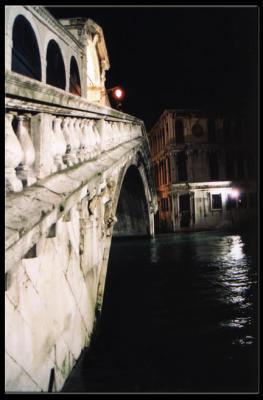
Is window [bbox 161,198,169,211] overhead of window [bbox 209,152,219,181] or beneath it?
beneath

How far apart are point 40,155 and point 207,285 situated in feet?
18.9

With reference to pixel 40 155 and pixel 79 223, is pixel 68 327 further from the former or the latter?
pixel 40 155

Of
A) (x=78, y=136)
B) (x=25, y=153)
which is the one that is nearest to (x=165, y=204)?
(x=78, y=136)

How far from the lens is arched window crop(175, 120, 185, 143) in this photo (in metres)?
27.7

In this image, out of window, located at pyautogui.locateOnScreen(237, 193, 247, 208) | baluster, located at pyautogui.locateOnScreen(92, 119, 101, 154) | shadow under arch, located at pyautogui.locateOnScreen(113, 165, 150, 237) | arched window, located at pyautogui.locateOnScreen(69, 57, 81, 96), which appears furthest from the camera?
window, located at pyautogui.locateOnScreen(237, 193, 247, 208)

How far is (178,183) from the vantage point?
89.1 ft

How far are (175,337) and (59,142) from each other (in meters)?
3.37

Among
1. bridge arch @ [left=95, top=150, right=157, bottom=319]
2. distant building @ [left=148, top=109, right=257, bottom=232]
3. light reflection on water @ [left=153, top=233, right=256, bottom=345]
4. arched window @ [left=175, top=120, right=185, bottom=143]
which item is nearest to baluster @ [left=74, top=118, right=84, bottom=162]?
A: light reflection on water @ [left=153, top=233, right=256, bottom=345]

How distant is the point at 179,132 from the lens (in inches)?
1097

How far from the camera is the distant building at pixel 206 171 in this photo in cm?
2711

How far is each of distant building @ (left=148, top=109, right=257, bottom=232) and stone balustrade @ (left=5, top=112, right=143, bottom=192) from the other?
77.1ft

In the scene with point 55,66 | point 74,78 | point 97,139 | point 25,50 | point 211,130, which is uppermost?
point 211,130

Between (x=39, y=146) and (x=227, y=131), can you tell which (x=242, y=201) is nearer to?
(x=227, y=131)

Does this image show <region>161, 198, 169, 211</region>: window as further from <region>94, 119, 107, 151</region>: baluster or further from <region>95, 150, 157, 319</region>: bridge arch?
<region>94, 119, 107, 151</region>: baluster
